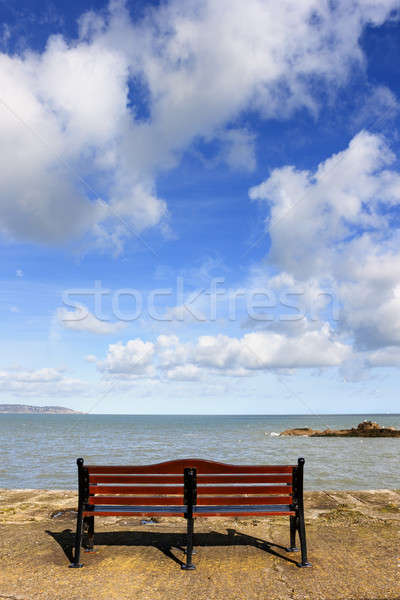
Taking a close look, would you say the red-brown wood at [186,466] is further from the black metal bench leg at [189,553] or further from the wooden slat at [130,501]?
the black metal bench leg at [189,553]

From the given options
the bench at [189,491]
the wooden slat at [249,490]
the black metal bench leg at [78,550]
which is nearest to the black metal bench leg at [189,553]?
the bench at [189,491]

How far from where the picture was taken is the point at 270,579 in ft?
12.6

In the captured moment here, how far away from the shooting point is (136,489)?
4410mm

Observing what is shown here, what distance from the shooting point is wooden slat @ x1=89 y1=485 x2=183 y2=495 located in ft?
14.4

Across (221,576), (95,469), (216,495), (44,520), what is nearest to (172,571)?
(221,576)

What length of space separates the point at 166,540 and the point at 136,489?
95 centimetres

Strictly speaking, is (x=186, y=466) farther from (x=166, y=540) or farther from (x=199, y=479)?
(x=166, y=540)

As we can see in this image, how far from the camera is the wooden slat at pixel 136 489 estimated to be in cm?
438

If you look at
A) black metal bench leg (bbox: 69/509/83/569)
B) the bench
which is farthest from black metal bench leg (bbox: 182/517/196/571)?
black metal bench leg (bbox: 69/509/83/569)

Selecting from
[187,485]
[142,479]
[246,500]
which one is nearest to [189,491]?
[187,485]

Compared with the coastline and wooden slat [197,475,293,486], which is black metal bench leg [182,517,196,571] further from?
wooden slat [197,475,293,486]

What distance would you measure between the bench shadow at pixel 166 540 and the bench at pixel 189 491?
340 mm

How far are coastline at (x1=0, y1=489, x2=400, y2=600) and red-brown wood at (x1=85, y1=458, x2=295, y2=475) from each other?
84cm

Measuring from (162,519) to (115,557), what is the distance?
148 centimetres
